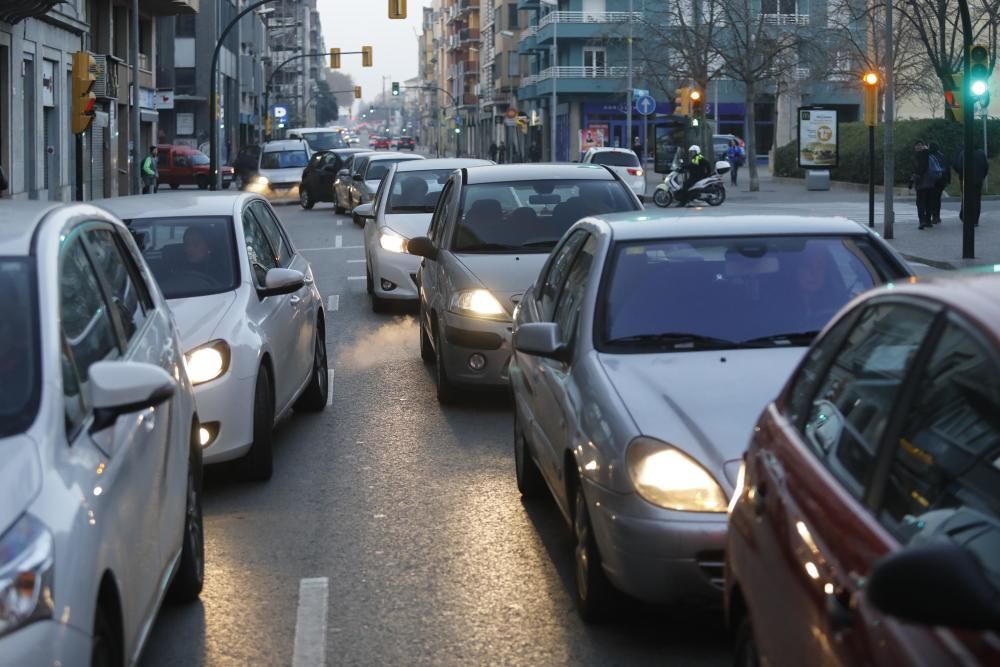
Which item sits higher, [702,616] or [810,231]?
[810,231]

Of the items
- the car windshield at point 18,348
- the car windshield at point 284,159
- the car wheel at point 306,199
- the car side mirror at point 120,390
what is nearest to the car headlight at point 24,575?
the car windshield at point 18,348

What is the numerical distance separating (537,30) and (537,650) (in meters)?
86.9

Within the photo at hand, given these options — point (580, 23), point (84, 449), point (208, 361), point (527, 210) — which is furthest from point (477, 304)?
point (580, 23)

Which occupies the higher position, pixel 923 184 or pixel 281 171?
pixel 281 171

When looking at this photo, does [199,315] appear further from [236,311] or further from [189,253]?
[189,253]

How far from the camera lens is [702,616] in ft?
19.3

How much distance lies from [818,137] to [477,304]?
123 ft

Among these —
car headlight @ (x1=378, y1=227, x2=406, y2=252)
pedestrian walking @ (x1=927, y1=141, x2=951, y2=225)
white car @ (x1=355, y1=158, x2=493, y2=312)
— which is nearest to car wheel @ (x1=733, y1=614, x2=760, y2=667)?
white car @ (x1=355, y1=158, x2=493, y2=312)

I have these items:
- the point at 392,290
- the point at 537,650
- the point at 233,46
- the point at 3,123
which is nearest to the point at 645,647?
the point at 537,650

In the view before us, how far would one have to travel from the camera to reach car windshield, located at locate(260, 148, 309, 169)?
159 feet

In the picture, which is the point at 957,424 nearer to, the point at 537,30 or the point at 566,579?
the point at 566,579

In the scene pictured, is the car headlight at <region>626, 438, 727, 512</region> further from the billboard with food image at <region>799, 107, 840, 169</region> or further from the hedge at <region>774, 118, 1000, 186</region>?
the billboard with food image at <region>799, 107, 840, 169</region>

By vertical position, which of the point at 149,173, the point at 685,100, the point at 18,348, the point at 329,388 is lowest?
the point at 329,388

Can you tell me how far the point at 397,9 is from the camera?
41625 millimetres
